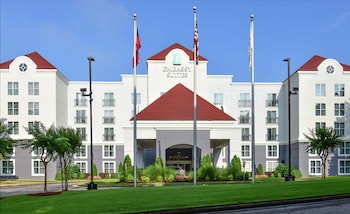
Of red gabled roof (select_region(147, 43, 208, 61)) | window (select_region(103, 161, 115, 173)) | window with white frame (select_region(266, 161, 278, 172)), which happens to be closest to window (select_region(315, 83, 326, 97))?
window with white frame (select_region(266, 161, 278, 172))

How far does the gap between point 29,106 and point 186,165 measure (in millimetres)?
21217

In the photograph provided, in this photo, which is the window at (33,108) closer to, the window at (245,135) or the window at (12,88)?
the window at (12,88)

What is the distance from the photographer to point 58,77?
5866cm

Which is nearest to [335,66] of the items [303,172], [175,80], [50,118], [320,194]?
[303,172]

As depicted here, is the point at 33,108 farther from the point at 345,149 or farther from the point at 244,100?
the point at 345,149

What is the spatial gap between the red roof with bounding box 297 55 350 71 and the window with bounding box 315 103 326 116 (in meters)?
4.77

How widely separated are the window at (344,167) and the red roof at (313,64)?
12294 mm

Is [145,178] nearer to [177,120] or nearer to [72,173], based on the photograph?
[177,120]

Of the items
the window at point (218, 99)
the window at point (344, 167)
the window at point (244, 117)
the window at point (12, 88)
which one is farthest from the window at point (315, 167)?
the window at point (12, 88)

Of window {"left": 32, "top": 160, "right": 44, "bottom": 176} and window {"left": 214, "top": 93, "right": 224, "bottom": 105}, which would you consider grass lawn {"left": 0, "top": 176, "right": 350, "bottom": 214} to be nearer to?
window {"left": 32, "top": 160, "right": 44, "bottom": 176}

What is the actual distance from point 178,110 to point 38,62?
23.2 meters

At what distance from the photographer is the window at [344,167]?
58578 millimetres

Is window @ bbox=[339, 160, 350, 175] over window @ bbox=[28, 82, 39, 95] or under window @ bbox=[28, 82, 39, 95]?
under

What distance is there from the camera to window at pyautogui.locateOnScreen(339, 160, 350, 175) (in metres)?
58.6
